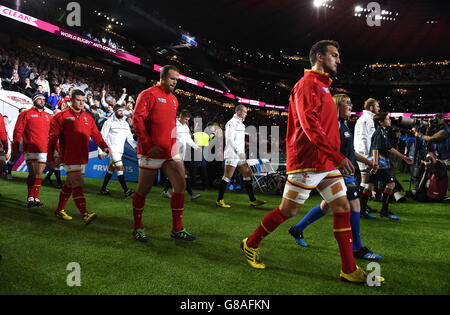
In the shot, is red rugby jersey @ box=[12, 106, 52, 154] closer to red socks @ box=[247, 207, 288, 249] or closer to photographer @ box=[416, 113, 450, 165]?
red socks @ box=[247, 207, 288, 249]

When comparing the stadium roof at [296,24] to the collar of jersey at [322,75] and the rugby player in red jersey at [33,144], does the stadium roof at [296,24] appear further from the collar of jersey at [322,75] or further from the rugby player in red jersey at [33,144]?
the collar of jersey at [322,75]

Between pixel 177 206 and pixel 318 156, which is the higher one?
pixel 318 156

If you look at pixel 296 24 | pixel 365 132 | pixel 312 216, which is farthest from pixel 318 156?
→ pixel 296 24

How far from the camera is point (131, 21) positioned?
22.3 m

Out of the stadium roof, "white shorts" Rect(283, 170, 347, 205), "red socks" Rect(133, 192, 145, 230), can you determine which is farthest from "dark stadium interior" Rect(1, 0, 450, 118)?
"white shorts" Rect(283, 170, 347, 205)

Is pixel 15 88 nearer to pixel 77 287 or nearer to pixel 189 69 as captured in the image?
pixel 77 287

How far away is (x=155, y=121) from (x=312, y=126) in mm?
1873

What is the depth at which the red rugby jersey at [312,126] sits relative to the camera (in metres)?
2.26

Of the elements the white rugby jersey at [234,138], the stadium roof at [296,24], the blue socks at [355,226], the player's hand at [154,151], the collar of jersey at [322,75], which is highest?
the stadium roof at [296,24]

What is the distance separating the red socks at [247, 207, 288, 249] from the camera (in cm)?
256

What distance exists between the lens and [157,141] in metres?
3.33

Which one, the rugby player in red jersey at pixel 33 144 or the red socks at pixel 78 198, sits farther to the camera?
the rugby player in red jersey at pixel 33 144

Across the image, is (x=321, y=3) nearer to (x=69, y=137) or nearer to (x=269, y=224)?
(x=69, y=137)

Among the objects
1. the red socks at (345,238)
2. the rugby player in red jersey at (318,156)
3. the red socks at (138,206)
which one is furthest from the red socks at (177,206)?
the red socks at (345,238)
